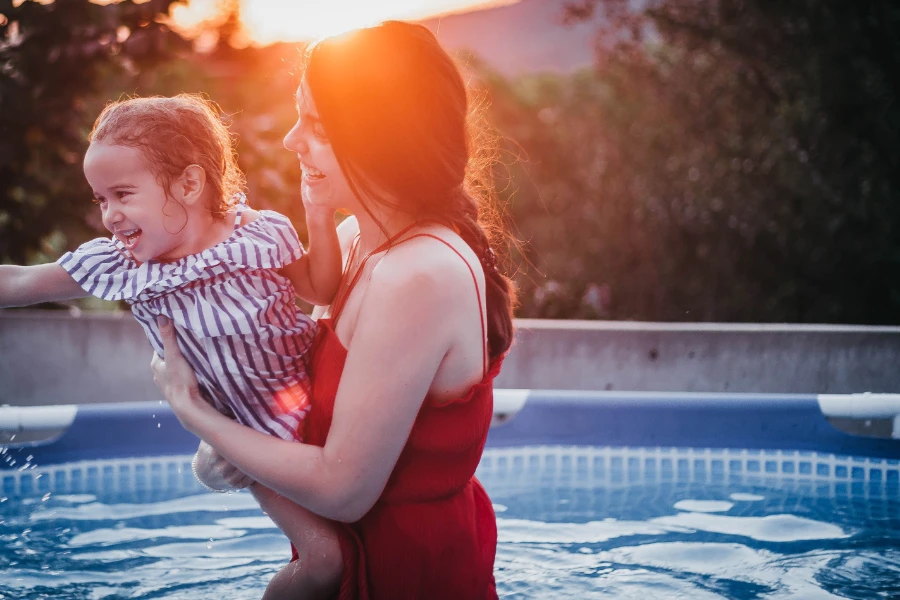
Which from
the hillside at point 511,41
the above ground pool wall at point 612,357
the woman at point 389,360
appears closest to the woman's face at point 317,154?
the woman at point 389,360

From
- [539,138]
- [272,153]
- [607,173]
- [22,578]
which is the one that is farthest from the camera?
[539,138]

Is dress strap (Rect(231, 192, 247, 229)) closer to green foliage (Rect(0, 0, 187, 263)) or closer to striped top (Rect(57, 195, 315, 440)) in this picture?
striped top (Rect(57, 195, 315, 440))

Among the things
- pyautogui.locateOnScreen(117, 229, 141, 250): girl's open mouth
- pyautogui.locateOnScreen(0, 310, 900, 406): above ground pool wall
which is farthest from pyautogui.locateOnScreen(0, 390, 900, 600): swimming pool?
pyautogui.locateOnScreen(117, 229, 141, 250): girl's open mouth

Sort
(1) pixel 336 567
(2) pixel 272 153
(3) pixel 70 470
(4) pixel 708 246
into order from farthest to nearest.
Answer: (4) pixel 708 246 → (2) pixel 272 153 → (3) pixel 70 470 → (1) pixel 336 567

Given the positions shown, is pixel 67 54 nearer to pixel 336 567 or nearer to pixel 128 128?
pixel 128 128

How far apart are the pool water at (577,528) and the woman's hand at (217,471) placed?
1.04 meters

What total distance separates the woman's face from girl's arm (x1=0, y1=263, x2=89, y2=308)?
24.7 inches

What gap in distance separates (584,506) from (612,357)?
1.42 m

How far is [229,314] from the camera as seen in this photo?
2084mm

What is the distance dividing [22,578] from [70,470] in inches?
37.6

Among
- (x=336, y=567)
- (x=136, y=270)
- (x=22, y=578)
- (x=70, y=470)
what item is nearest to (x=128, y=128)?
(x=136, y=270)

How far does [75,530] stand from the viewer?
3.58 metres

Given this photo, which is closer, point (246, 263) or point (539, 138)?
point (246, 263)

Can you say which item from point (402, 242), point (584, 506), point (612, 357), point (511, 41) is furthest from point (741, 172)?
point (511, 41)
